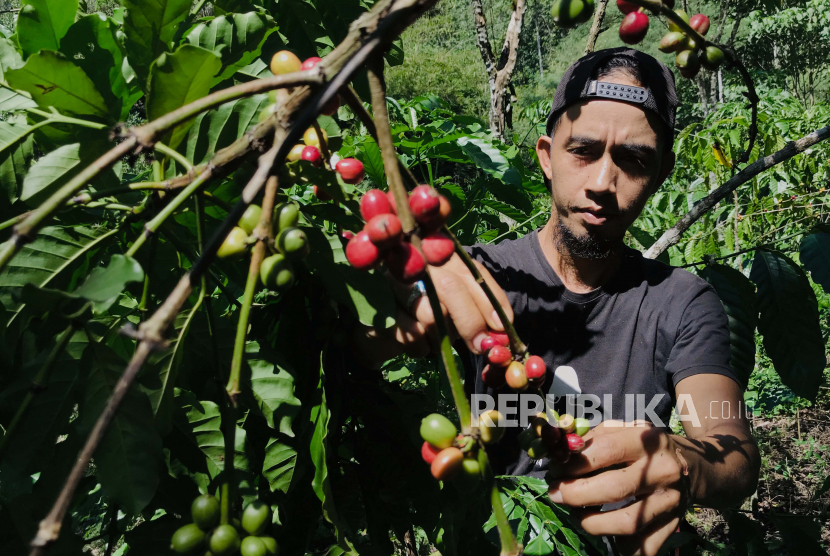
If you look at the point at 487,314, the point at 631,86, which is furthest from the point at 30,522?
the point at 631,86

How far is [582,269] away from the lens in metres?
1.99

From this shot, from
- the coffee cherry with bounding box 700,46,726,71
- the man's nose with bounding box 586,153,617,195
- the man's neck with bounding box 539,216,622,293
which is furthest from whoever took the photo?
the man's neck with bounding box 539,216,622,293

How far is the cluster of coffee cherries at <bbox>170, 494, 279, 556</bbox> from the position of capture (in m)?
0.60

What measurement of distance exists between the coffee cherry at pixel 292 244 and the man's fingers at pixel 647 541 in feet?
2.61

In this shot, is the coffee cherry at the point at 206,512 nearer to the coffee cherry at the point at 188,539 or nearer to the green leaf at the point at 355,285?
the coffee cherry at the point at 188,539

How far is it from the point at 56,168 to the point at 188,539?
19.5 inches

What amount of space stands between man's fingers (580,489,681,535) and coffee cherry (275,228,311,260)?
704 millimetres

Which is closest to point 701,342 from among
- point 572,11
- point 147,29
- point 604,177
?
point 604,177

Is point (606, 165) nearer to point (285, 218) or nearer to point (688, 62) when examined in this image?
point (688, 62)

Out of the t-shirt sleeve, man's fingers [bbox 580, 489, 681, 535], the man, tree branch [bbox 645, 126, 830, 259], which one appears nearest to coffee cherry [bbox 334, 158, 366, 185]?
man's fingers [bbox 580, 489, 681, 535]

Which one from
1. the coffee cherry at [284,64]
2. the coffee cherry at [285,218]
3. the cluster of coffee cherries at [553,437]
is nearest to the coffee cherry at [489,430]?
the cluster of coffee cherries at [553,437]

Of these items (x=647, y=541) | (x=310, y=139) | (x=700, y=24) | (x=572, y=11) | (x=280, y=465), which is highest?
(x=700, y=24)

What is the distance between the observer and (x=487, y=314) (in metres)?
0.92

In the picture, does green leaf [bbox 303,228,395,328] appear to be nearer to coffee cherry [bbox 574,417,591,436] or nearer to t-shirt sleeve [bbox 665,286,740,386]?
coffee cherry [bbox 574,417,591,436]
